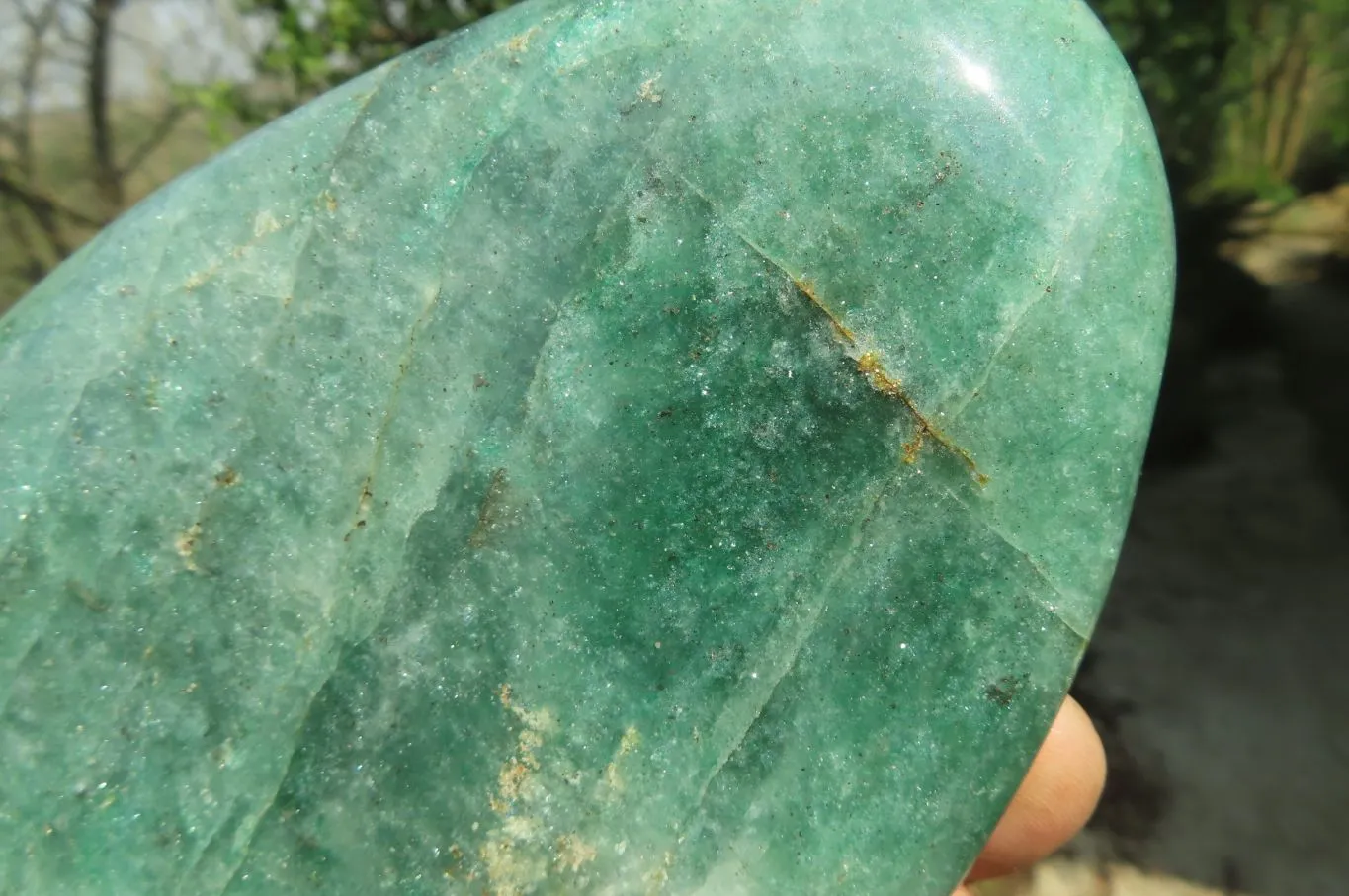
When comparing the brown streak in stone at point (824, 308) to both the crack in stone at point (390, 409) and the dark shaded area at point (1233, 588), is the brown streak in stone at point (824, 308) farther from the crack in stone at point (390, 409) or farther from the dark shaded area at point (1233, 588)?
the dark shaded area at point (1233, 588)

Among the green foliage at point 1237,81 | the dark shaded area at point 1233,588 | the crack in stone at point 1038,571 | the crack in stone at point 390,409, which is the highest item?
the crack in stone at point 390,409

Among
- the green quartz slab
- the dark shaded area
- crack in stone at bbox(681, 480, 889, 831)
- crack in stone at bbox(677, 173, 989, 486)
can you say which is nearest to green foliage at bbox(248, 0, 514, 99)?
the green quartz slab

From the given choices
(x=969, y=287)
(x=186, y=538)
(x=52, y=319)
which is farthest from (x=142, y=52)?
(x=969, y=287)

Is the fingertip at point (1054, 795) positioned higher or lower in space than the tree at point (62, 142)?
lower

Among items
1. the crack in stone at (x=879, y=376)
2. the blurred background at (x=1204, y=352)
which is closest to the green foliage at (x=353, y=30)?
the blurred background at (x=1204, y=352)

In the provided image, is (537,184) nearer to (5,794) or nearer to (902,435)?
(902,435)

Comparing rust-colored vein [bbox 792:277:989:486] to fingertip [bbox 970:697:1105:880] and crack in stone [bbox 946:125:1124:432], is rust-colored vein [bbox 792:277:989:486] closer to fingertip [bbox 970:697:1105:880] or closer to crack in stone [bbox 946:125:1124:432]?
crack in stone [bbox 946:125:1124:432]
